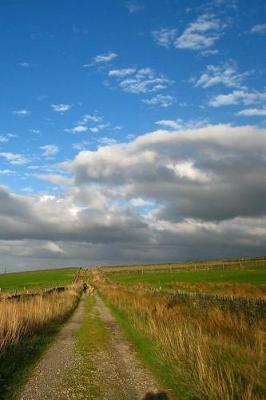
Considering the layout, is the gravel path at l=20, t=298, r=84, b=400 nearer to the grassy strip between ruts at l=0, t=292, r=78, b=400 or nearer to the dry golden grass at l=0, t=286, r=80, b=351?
the grassy strip between ruts at l=0, t=292, r=78, b=400

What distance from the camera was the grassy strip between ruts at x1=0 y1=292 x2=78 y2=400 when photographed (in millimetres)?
10375

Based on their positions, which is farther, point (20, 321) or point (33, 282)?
point (33, 282)

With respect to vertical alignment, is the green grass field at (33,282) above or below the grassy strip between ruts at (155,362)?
above

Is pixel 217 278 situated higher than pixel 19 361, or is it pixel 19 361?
pixel 217 278

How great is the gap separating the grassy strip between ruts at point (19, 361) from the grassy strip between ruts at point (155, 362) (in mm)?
3302

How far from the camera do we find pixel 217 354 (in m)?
12.3

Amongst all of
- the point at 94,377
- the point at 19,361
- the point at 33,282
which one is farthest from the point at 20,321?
the point at 33,282

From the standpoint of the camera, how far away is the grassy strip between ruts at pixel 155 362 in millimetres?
10424

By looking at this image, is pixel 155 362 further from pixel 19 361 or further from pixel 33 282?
pixel 33 282

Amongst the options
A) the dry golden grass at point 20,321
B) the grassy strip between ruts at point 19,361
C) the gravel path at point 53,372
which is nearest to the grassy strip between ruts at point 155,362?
the gravel path at point 53,372

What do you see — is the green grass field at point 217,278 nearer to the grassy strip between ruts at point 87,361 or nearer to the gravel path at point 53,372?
the grassy strip between ruts at point 87,361

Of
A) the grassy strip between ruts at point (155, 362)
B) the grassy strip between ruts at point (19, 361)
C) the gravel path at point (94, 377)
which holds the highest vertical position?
the grassy strip between ruts at point (19, 361)

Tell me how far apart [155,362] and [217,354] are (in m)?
2.32

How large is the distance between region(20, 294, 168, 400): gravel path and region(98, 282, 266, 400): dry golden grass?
3.15ft
